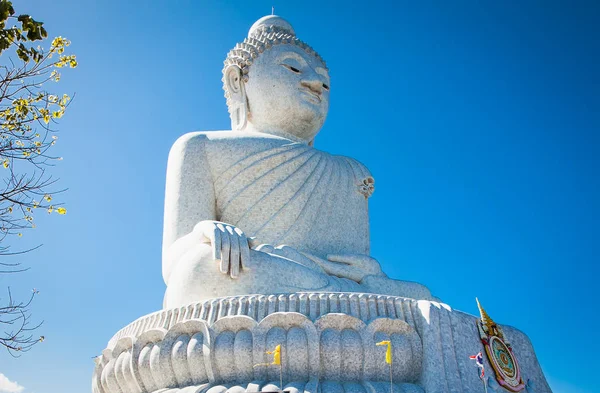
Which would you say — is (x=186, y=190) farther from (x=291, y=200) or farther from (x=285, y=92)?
(x=285, y=92)

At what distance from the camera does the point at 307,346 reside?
466 centimetres

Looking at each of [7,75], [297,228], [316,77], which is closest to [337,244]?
[297,228]

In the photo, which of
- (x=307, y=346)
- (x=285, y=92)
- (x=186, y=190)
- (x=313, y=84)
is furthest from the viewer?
(x=313, y=84)

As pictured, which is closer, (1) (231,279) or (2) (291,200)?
(1) (231,279)

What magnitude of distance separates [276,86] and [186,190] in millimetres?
1785

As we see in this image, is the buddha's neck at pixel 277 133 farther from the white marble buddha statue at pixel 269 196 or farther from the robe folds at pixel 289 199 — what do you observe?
the robe folds at pixel 289 199

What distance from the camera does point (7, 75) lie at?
443 cm

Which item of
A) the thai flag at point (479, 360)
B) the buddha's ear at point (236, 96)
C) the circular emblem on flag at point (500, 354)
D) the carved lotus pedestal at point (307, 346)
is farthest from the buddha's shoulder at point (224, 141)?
the thai flag at point (479, 360)

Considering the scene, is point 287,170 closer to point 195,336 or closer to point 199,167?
point 199,167

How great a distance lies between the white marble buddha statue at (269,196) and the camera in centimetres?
560

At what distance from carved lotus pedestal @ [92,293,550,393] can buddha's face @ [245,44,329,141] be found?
3.41m

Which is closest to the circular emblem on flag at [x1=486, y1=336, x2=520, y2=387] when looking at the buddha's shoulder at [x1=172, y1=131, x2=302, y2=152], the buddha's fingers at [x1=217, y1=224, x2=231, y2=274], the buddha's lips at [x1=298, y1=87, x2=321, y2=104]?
the buddha's fingers at [x1=217, y1=224, x2=231, y2=274]

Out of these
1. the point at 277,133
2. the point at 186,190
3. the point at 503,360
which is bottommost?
the point at 503,360

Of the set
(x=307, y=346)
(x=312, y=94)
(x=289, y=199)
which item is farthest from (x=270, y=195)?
(x=307, y=346)
